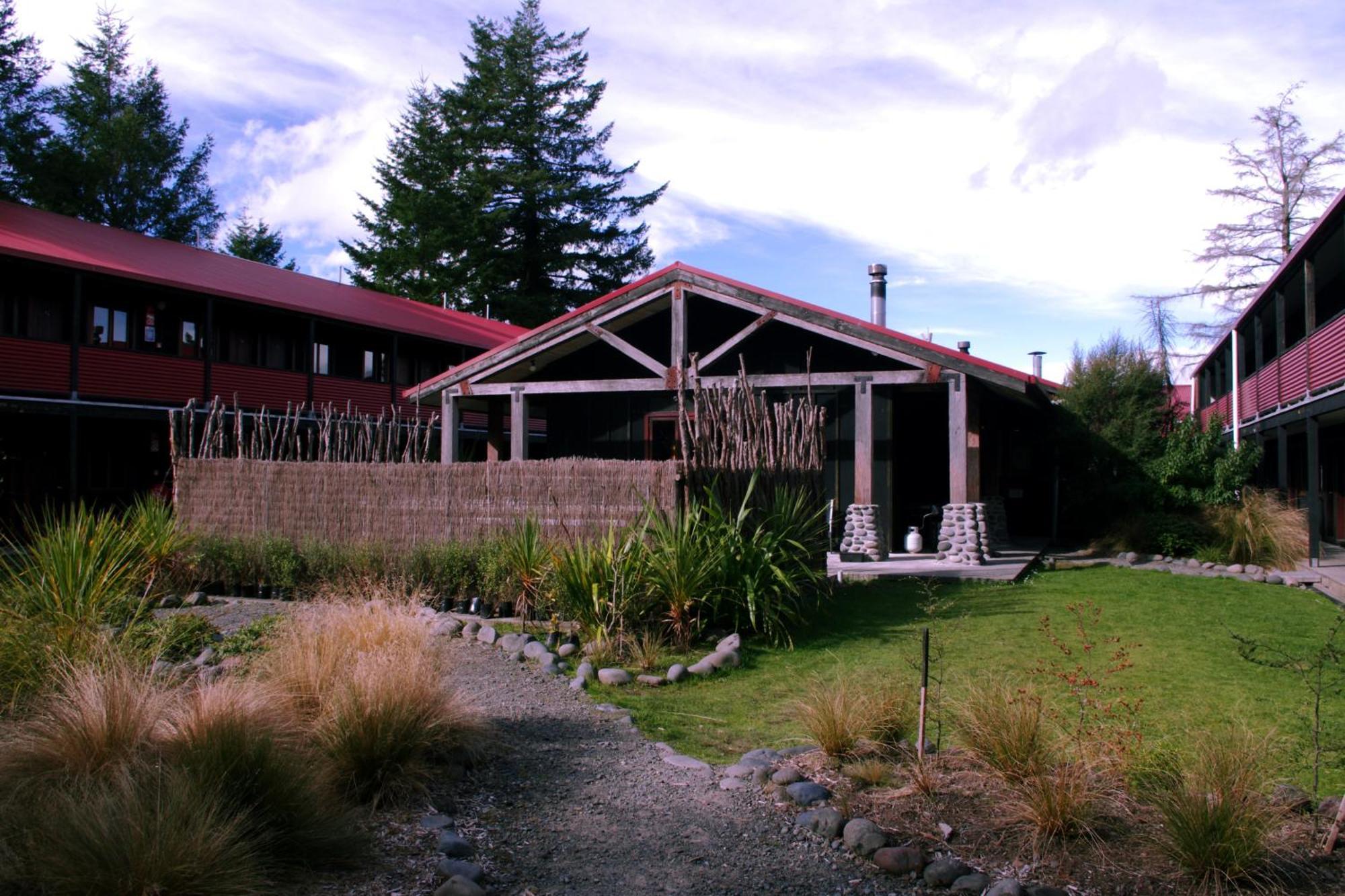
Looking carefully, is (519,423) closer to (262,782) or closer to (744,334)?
(744,334)

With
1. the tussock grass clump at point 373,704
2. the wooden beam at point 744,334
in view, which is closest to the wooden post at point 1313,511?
the wooden beam at point 744,334

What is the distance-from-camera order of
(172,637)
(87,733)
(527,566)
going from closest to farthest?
1. (87,733)
2. (172,637)
3. (527,566)

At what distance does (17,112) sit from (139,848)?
3728cm

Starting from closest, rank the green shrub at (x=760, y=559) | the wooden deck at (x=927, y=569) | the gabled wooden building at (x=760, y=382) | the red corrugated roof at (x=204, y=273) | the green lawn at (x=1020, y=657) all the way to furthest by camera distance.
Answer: the green lawn at (x=1020, y=657)
the green shrub at (x=760, y=559)
the wooden deck at (x=927, y=569)
the gabled wooden building at (x=760, y=382)
the red corrugated roof at (x=204, y=273)

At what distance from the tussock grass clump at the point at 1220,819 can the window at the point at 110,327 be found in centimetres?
2034

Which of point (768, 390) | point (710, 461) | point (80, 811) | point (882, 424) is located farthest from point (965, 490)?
point (80, 811)

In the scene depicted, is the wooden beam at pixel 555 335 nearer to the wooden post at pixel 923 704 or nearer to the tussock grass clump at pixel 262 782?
the wooden post at pixel 923 704

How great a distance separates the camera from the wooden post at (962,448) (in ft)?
42.8

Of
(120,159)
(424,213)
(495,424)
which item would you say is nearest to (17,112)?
(120,159)

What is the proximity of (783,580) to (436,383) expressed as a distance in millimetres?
9457

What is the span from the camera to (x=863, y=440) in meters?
13.5

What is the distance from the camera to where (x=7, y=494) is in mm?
18781

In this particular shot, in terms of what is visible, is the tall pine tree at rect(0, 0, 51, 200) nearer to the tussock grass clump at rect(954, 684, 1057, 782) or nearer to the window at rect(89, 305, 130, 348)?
the window at rect(89, 305, 130, 348)

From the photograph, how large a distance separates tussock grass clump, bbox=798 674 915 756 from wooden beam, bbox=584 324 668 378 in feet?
30.4
